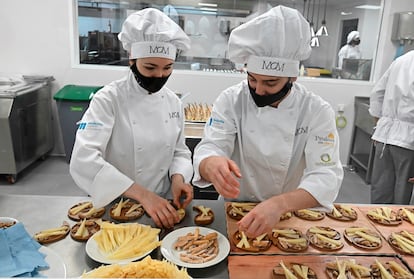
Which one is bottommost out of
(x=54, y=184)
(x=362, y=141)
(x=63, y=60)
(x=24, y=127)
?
(x=54, y=184)

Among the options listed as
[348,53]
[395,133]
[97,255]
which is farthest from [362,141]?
[97,255]

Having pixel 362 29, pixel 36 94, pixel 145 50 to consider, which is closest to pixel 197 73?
pixel 36 94

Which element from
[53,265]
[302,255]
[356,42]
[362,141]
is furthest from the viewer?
[356,42]

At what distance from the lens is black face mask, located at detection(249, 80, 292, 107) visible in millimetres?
1298

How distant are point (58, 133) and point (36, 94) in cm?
66

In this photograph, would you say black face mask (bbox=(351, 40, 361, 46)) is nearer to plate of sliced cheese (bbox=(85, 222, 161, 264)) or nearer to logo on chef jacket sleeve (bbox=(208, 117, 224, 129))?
logo on chef jacket sleeve (bbox=(208, 117, 224, 129))

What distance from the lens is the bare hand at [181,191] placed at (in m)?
1.36

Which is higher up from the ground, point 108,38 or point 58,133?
point 108,38

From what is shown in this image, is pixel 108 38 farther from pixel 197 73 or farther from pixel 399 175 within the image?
pixel 399 175

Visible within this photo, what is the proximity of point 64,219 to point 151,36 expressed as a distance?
0.75 metres

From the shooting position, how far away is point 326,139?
4.41 feet

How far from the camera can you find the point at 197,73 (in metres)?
4.36

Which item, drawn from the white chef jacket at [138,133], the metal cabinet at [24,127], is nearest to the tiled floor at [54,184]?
the metal cabinet at [24,127]

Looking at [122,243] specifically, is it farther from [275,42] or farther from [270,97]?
[275,42]
